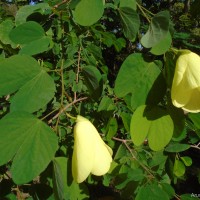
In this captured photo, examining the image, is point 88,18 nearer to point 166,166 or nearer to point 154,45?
point 154,45

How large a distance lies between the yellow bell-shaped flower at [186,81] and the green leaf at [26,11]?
0.56 meters

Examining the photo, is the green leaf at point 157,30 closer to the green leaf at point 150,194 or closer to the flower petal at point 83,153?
the flower petal at point 83,153

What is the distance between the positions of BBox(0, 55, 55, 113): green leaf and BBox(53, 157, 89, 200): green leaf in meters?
0.14

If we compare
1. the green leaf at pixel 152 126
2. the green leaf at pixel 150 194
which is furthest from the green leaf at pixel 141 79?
the green leaf at pixel 150 194

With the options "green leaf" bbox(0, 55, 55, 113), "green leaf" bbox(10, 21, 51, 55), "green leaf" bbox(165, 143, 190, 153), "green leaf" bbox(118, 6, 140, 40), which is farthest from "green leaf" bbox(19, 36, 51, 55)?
"green leaf" bbox(165, 143, 190, 153)

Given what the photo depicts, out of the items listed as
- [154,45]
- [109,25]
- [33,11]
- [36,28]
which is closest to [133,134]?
[154,45]

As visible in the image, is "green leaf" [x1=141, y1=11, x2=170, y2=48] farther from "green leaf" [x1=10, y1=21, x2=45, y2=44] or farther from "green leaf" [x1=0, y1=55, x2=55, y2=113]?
"green leaf" [x1=10, y1=21, x2=45, y2=44]

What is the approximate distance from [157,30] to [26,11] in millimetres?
521

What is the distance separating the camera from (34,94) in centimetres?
78

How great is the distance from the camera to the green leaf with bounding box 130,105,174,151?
0.79 meters

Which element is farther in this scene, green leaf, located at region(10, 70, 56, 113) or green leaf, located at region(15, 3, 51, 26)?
green leaf, located at region(15, 3, 51, 26)

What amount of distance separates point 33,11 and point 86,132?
519mm

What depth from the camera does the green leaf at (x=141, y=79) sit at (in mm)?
771

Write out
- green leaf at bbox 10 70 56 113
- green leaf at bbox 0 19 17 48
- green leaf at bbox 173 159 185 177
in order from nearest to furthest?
green leaf at bbox 10 70 56 113, green leaf at bbox 0 19 17 48, green leaf at bbox 173 159 185 177
